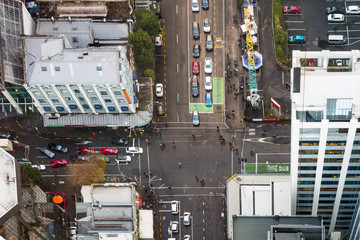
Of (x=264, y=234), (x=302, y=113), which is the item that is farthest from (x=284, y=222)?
(x=302, y=113)

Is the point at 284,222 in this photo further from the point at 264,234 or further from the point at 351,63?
the point at 351,63

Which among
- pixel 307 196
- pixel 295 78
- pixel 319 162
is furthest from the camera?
pixel 307 196

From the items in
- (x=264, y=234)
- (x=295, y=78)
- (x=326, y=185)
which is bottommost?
(x=264, y=234)

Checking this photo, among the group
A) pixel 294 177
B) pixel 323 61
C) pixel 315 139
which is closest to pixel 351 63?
pixel 323 61

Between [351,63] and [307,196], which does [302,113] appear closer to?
[351,63]

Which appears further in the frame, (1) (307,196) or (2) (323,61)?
(1) (307,196)

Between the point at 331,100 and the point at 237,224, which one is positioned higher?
the point at 331,100

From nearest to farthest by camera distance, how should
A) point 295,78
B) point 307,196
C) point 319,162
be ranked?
point 295,78, point 319,162, point 307,196
